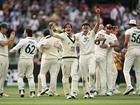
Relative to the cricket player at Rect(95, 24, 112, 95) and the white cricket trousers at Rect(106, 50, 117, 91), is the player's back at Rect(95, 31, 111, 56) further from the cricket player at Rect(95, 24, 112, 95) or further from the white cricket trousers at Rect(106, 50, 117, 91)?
the white cricket trousers at Rect(106, 50, 117, 91)

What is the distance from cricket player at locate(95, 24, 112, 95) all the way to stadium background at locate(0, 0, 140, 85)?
44.0ft

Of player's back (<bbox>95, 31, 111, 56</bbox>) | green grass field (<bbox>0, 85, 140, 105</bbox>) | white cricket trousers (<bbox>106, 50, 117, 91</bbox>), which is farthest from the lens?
white cricket trousers (<bbox>106, 50, 117, 91</bbox>)

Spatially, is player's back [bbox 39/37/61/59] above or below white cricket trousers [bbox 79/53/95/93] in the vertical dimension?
above

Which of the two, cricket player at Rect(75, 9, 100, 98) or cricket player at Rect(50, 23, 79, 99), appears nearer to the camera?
cricket player at Rect(50, 23, 79, 99)

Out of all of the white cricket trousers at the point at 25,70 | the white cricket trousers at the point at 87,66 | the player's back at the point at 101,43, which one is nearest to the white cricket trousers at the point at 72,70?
the white cricket trousers at the point at 87,66

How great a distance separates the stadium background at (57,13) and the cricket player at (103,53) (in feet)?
44.0

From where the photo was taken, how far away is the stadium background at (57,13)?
44438 mm

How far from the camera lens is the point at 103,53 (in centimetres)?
2902

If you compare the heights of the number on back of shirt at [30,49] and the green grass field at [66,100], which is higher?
the number on back of shirt at [30,49]

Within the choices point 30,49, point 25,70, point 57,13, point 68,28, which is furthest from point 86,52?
point 57,13

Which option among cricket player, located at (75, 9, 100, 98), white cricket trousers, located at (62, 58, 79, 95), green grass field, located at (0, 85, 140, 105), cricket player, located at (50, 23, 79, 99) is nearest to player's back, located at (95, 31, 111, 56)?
cricket player, located at (75, 9, 100, 98)

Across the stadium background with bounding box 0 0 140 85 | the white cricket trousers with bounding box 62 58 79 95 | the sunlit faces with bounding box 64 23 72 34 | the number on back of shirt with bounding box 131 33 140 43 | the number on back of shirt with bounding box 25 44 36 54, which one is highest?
the stadium background with bounding box 0 0 140 85

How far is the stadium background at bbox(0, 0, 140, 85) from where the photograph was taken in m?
44.4

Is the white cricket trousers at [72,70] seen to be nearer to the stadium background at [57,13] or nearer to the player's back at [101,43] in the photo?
the player's back at [101,43]
